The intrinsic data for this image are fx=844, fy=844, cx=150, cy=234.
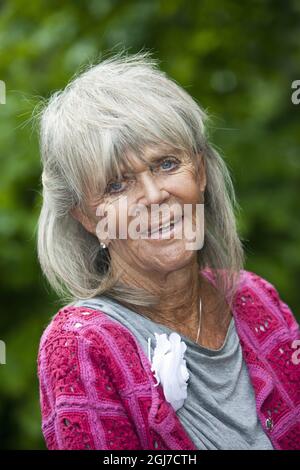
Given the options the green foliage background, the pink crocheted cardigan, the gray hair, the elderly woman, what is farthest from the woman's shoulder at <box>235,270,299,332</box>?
the green foliage background

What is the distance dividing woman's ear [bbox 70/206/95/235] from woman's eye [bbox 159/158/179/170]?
0.75 feet

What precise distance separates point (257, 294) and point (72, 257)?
56 cm

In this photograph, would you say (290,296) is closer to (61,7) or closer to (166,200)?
(61,7)

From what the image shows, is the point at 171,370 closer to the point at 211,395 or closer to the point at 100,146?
the point at 211,395

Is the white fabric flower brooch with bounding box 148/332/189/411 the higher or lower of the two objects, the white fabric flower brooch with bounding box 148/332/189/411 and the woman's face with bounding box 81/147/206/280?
the lower

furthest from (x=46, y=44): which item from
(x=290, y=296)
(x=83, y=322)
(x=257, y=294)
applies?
(x=83, y=322)

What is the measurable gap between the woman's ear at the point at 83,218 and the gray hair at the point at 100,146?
1 cm

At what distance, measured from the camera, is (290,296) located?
12.2 ft

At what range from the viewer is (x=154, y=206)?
2008 millimetres

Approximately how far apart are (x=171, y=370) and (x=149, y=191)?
1.39ft

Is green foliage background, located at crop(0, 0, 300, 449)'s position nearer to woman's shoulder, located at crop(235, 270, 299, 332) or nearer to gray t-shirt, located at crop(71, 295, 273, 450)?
woman's shoulder, located at crop(235, 270, 299, 332)

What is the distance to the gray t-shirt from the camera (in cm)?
200

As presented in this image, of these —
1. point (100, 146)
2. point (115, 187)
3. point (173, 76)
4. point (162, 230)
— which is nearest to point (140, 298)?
point (162, 230)

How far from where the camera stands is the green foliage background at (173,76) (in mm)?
3533
